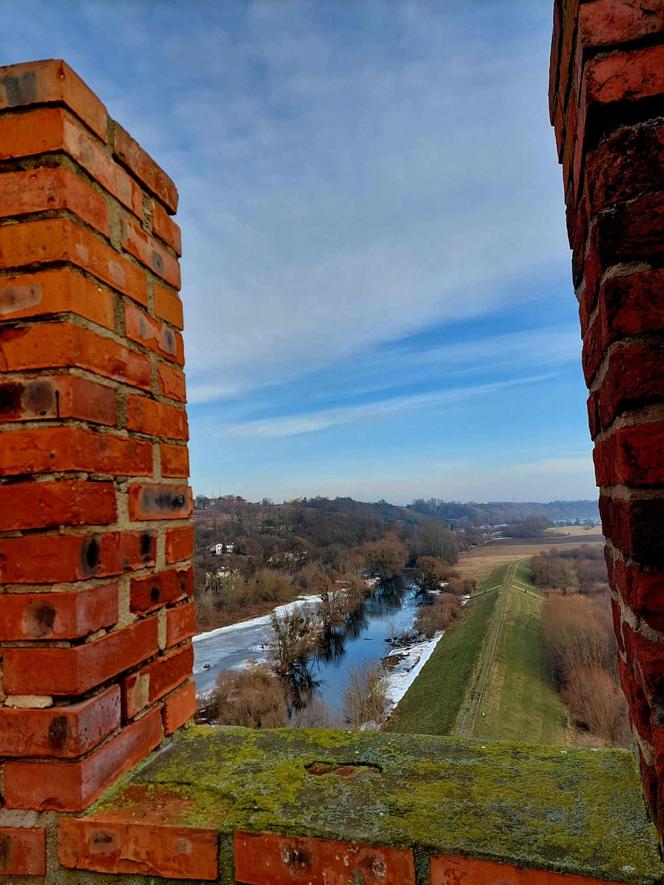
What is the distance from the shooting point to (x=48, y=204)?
41.1 inches

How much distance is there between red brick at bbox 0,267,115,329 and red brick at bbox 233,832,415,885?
3.17 ft

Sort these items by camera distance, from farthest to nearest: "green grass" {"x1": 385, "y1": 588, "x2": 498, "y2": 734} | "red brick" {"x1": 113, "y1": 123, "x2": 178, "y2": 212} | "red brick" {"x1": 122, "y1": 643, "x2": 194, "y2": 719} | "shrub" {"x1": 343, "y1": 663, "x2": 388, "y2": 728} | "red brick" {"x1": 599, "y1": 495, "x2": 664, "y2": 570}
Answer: "green grass" {"x1": 385, "y1": 588, "x2": 498, "y2": 734}, "shrub" {"x1": 343, "y1": 663, "x2": 388, "y2": 728}, "red brick" {"x1": 113, "y1": 123, "x2": 178, "y2": 212}, "red brick" {"x1": 122, "y1": 643, "x2": 194, "y2": 719}, "red brick" {"x1": 599, "y1": 495, "x2": 664, "y2": 570}

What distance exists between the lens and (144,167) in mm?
1337

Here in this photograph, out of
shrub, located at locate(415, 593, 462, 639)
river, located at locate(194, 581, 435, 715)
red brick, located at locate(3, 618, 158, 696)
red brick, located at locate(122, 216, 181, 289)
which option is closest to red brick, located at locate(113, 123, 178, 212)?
red brick, located at locate(122, 216, 181, 289)

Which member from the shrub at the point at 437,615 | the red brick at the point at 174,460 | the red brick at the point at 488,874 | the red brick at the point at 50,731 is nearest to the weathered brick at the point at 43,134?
the red brick at the point at 174,460

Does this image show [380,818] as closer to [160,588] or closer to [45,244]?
[160,588]

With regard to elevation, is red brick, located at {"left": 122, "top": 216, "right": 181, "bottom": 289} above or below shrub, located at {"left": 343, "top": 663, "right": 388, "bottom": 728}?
above

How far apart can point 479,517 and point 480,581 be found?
8580cm

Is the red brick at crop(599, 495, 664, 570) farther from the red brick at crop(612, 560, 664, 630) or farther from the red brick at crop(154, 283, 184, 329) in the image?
the red brick at crop(154, 283, 184, 329)

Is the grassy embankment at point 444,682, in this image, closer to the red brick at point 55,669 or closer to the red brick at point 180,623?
the red brick at point 180,623

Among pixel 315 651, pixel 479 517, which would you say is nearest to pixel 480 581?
pixel 315 651

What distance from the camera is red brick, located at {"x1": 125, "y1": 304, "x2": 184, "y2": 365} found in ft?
4.04

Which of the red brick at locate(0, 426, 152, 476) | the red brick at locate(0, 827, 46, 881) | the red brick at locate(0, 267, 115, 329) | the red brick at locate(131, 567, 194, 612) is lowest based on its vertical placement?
the red brick at locate(0, 827, 46, 881)

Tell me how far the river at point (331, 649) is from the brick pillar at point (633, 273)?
71.9 ft
